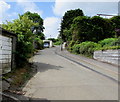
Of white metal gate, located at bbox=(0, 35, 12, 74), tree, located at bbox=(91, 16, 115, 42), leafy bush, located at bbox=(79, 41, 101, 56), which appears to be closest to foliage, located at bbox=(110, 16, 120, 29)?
tree, located at bbox=(91, 16, 115, 42)

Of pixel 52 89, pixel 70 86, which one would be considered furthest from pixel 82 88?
pixel 52 89

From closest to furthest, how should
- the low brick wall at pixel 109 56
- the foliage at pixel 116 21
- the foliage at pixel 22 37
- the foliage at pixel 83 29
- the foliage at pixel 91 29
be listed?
1. the foliage at pixel 22 37
2. the low brick wall at pixel 109 56
3. the foliage at pixel 91 29
4. the foliage at pixel 83 29
5. the foliage at pixel 116 21

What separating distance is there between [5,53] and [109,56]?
970 centimetres

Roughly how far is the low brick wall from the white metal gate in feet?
28.6

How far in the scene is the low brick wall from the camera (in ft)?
42.3

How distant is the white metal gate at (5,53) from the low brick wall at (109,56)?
8.73 meters

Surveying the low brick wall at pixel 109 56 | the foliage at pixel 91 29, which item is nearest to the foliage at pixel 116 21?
the foliage at pixel 91 29

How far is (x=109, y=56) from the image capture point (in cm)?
1430

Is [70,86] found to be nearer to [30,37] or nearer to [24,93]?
[24,93]

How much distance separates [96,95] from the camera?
5.59 meters

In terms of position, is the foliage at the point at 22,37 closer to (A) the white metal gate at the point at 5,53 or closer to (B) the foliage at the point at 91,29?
(A) the white metal gate at the point at 5,53

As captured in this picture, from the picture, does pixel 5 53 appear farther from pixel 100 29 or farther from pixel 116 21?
pixel 116 21

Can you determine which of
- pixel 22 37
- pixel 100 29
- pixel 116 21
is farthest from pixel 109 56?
pixel 116 21

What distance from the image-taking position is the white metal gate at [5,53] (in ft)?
A: 26.1
